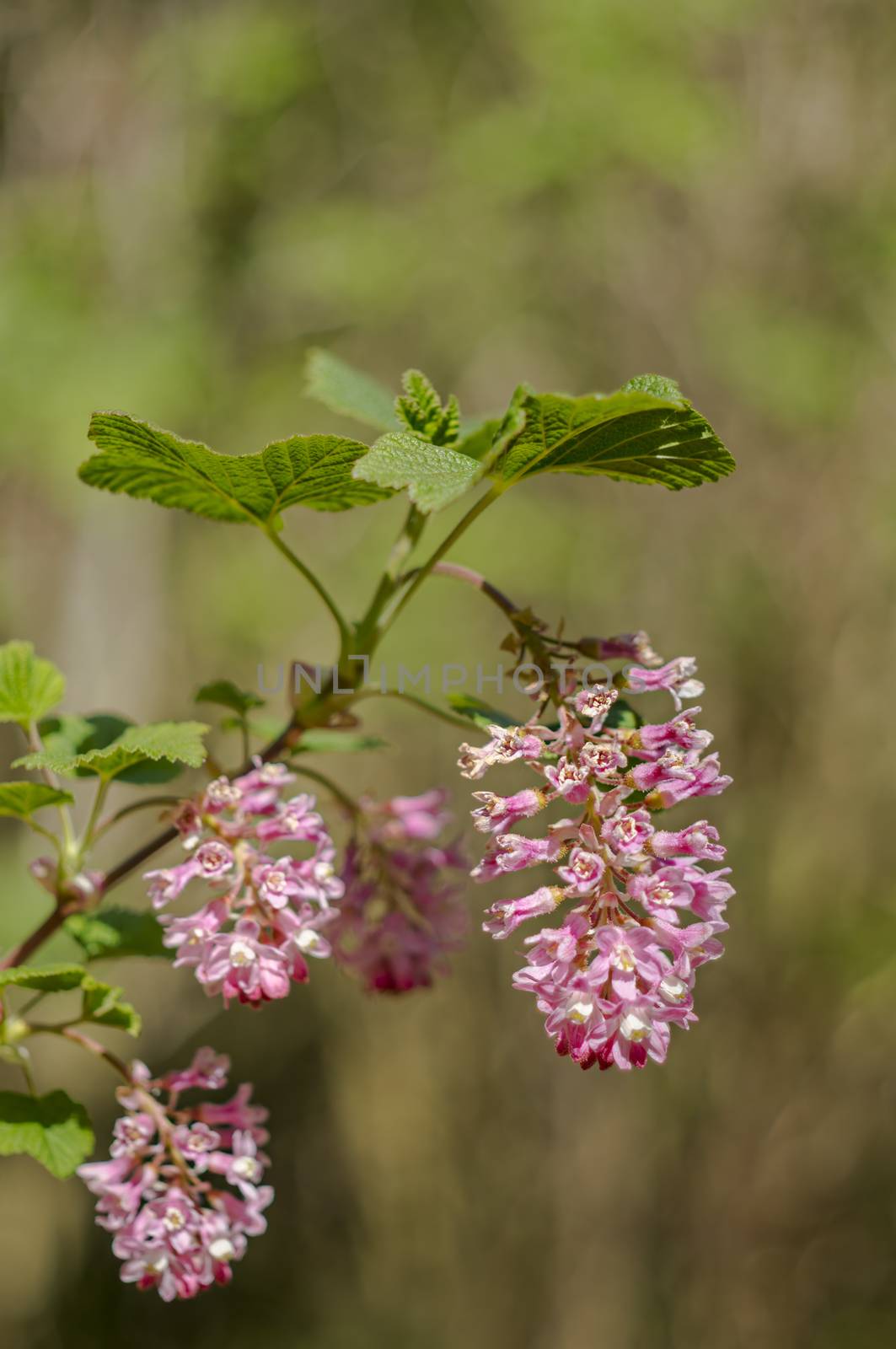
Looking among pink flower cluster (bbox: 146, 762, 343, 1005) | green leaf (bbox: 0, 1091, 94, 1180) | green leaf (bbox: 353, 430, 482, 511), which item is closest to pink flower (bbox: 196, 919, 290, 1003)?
pink flower cluster (bbox: 146, 762, 343, 1005)

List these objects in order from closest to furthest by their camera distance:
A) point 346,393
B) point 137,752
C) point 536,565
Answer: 1. point 137,752
2. point 346,393
3. point 536,565

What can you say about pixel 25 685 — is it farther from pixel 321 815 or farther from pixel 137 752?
pixel 321 815

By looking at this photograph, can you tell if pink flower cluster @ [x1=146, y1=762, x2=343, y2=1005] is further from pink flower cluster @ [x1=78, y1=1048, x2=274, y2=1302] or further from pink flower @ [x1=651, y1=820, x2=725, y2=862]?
pink flower @ [x1=651, y1=820, x2=725, y2=862]

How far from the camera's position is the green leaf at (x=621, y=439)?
2.95 feet

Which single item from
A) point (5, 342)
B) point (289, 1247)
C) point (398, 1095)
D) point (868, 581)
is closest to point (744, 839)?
point (868, 581)

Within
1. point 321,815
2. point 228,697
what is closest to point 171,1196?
point 321,815

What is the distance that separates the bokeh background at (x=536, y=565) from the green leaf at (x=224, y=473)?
3.67m

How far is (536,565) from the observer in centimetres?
534

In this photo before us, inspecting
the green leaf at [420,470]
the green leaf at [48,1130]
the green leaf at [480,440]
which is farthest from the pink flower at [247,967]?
the green leaf at [480,440]

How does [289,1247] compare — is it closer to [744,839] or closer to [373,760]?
[373,760]

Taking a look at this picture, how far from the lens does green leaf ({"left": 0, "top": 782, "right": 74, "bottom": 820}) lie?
1057 mm

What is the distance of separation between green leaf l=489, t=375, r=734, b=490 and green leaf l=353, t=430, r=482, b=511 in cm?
4

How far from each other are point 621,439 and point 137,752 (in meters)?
0.51

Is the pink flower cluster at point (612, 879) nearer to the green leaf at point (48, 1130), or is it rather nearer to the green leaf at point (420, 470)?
the green leaf at point (420, 470)
